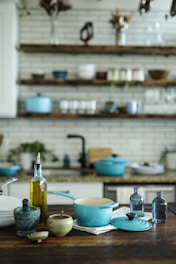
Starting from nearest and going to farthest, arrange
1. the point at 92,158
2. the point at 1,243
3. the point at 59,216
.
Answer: the point at 1,243 → the point at 59,216 → the point at 92,158

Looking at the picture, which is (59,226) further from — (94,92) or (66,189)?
(94,92)

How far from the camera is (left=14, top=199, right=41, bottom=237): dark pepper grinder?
1.80 meters

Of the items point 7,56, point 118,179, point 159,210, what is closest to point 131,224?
point 159,210

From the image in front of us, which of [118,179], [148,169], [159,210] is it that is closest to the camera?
[159,210]

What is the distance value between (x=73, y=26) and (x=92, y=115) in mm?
1092

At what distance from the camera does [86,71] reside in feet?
14.2

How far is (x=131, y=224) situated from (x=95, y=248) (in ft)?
1.19

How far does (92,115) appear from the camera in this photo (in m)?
4.31

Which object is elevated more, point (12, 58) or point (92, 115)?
point (12, 58)

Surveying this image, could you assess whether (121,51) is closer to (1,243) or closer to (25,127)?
(25,127)

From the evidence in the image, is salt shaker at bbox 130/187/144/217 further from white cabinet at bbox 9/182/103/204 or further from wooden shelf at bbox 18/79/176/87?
wooden shelf at bbox 18/79/176/87

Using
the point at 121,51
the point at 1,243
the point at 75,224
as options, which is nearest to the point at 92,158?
the point at 121,51

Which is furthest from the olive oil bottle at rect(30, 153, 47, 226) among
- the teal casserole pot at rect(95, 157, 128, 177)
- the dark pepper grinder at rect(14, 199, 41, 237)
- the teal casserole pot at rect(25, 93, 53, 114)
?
the teal casserole pot at rect(25, 93, 53, 114)

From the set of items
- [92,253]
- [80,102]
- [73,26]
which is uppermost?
[73,26]
